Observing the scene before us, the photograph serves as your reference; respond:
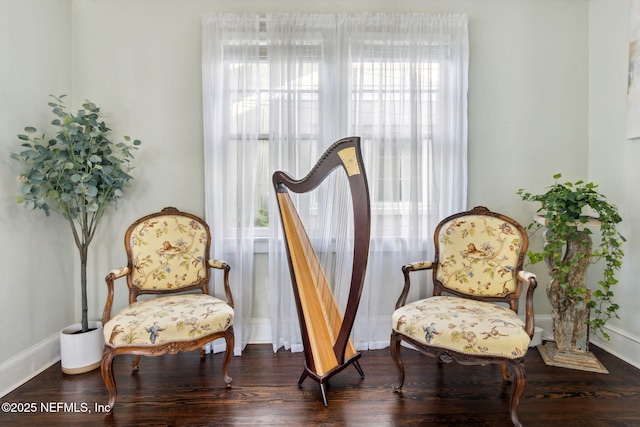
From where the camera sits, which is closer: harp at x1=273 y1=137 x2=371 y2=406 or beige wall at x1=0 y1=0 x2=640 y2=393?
harp at x1=273 y1=137 x2=371 y2=406

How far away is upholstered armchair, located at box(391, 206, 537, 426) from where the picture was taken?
167 cm

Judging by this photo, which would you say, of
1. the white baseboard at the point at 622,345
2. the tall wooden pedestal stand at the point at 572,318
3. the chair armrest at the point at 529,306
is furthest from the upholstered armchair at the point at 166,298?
the white baseboard at the point at 622,345

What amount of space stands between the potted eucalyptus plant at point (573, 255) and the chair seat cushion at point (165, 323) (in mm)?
1973

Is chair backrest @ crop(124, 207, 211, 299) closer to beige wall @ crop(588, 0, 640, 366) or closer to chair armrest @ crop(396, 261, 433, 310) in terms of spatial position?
chair armrest @ crop(396, 261, 433, 310)

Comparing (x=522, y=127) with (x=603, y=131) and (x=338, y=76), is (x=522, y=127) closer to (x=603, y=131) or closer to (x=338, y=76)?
(x=603, y=131)

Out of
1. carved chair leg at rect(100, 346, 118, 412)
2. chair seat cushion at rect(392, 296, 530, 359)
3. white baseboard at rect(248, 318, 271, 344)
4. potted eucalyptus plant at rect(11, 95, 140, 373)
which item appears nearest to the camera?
chair seat cushion at rect(392, 296, 530, 359)

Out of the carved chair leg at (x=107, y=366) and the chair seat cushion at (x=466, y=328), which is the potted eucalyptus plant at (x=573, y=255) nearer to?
the chair seat cushion at (x=466, y=328)

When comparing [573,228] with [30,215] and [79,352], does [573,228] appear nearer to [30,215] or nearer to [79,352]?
[79,352]

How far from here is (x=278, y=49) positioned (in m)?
2.48

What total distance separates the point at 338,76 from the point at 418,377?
6.85 feet

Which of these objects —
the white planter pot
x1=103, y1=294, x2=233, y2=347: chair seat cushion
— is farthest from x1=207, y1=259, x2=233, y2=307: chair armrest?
the white planter pot

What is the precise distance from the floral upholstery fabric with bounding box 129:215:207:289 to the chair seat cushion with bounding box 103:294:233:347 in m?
0.23

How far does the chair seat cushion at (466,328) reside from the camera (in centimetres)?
165

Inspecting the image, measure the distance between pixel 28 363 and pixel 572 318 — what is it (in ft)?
11.5
